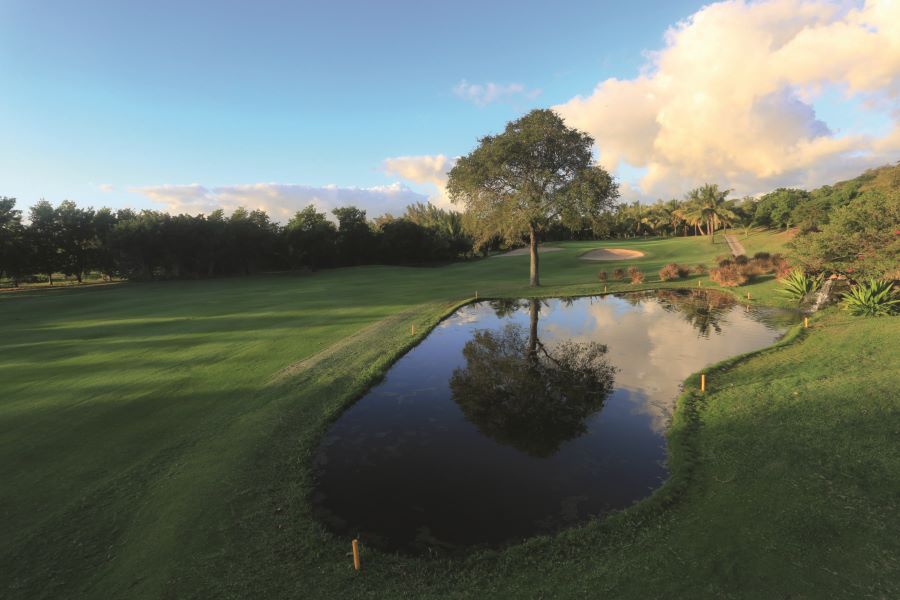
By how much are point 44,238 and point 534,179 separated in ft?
215

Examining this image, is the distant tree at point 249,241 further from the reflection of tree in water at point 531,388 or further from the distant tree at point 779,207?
the distant tree at point 779,207

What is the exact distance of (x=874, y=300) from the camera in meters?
→ 20.3

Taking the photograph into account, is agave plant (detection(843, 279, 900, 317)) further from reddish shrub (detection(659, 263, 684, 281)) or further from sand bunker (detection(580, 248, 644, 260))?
sand bunker (detection(580, 248, 644, 260))

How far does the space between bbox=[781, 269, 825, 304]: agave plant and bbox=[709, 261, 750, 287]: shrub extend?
6.72m

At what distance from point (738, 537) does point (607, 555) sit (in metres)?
2.19

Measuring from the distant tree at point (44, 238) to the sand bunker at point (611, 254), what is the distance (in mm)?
73988

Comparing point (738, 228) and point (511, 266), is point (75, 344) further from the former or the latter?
point (738, 228)

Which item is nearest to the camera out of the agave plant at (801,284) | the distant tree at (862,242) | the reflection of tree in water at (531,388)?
the reflection of tree in water at (531,388)

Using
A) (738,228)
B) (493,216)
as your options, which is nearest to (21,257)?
(493,216)

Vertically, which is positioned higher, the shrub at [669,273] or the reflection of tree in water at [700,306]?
the shrub at [669,273]

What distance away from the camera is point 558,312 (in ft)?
90.3

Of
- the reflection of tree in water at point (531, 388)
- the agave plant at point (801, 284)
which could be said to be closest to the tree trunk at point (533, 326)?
the reflection of tree in water at point (531, 388)

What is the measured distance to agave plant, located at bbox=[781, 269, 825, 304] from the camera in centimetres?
2567

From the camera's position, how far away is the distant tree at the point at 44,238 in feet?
181
